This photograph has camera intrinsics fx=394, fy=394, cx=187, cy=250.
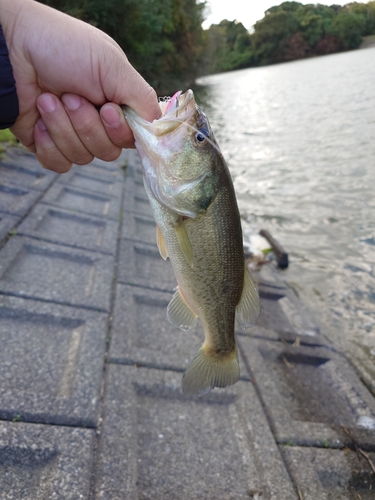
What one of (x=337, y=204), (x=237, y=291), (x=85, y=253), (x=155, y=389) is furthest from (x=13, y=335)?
(x=337, y=204)

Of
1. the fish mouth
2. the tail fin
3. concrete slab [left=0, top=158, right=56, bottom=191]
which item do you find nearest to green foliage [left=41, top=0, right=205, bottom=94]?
concrete slab [left=0, top=158, right=56, bottom=191]

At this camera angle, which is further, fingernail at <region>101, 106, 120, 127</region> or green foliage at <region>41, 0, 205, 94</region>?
green foliage at <region>41, 0, 205, 94</region>

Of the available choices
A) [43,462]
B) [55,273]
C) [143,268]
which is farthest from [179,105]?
[143,268]

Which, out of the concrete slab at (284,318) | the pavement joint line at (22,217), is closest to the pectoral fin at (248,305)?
the concrete slab at (284,318)

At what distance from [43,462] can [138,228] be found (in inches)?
174

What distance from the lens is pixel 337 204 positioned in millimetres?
9594

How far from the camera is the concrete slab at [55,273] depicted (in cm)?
379

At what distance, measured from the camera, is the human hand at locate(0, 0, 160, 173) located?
1991 mm

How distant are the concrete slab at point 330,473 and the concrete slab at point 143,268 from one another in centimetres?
225

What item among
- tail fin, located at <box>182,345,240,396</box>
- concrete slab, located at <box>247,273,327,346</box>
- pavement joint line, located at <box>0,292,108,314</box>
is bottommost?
concrete slab, located at <box>247,273,327,346</box>

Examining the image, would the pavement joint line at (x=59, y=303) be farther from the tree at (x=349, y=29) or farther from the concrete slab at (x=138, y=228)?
the tree at (x=349, y=29)

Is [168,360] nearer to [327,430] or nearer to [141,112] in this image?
[327,430]

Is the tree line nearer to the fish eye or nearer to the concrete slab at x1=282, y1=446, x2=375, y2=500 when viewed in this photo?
the fish eye

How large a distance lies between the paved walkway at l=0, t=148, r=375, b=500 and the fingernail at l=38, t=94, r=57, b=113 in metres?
1.86
